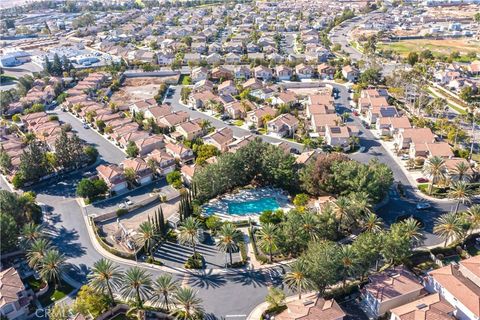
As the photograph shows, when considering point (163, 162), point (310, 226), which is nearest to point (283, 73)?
point (163, 162)

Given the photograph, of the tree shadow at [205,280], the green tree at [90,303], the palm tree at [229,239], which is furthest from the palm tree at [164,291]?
the palm tree at [229,239]

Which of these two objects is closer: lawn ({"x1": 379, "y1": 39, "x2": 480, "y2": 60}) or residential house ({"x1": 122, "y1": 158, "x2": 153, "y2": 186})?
residential house ({"x1": 122, "y1": 158, "x2": 153, "y2": 186})

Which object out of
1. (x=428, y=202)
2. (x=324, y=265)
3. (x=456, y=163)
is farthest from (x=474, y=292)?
(x=456, y=163)

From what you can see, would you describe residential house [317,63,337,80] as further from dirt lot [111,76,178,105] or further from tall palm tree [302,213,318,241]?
tall palm tree [302,213,318,241]

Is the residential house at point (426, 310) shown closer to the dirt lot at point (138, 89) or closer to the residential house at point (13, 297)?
the residential house at point (13, 297)

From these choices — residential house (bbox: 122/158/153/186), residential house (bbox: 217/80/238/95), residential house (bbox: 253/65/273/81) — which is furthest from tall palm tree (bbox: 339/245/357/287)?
residential house (bbox: 253/65/273/81)
